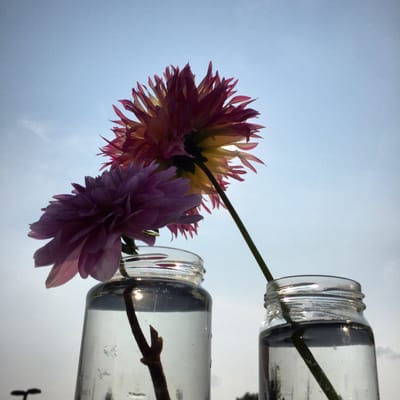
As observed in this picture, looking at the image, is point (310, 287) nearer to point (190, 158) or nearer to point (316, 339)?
point (316, 339)

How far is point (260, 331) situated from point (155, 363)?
0.15 metres

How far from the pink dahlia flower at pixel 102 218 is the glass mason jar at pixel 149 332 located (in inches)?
3.0

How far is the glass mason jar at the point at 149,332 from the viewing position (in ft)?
1.33

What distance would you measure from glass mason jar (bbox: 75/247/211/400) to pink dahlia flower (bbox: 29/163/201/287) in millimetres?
77

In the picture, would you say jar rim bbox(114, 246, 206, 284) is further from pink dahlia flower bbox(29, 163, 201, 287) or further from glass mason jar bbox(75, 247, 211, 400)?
pink dahlia flower bbox(29, 163, 201, 287)

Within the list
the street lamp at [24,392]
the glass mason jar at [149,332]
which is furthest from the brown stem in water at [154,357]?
the street lamp at [24,392]

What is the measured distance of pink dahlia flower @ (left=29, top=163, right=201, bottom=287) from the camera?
34cm

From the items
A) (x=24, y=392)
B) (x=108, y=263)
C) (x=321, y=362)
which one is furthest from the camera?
(x=24, y=392)

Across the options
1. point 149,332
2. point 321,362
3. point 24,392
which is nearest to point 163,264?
point 149,332

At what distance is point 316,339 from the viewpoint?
453mm

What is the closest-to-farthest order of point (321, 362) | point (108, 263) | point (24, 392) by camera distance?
point (108, 263), point (321, 362), point (24, 392)

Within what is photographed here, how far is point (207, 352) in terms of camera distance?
461 mm

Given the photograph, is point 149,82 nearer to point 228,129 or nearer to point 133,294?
point 228,129

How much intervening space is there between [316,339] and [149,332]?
6.1 inches
